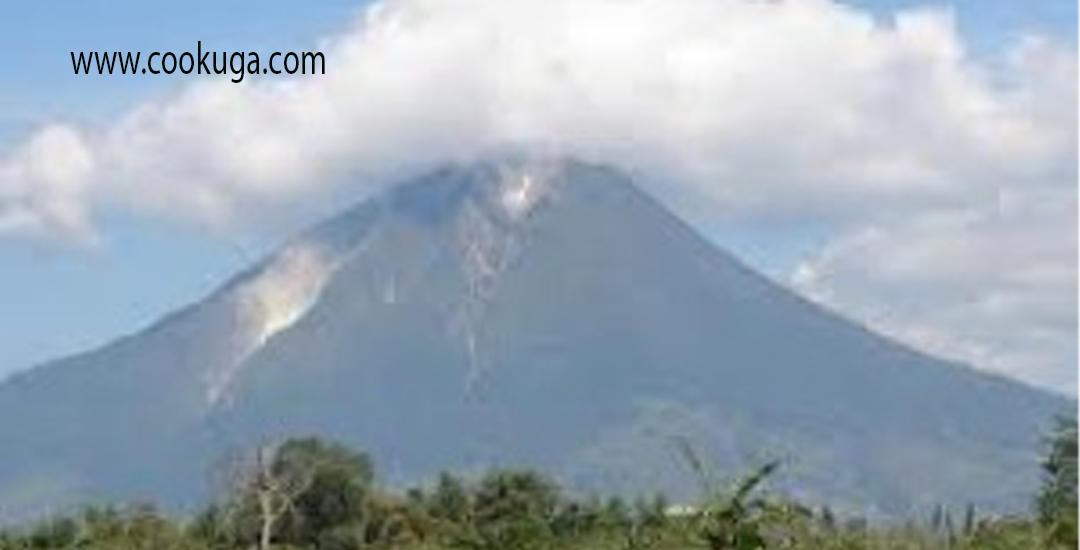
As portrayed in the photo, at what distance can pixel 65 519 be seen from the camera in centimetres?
9675

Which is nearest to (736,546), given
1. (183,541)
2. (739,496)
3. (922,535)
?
(739,496)

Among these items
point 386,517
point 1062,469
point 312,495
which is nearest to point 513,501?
point 386,517

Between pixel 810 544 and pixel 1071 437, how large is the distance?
6241 cm

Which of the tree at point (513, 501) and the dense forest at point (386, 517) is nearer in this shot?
the dense forest at point (386, 517)

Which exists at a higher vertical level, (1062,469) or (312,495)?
(312,495)

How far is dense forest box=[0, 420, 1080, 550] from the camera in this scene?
271 feet

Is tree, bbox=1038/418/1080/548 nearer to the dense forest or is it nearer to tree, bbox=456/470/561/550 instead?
the dense forest

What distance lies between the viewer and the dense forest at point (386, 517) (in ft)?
271

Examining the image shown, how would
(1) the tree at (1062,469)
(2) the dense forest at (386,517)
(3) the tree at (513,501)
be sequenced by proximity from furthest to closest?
(3) the tree at (513,501), (1) the tree at (1062,469), (2) the dense forest at (386,517)

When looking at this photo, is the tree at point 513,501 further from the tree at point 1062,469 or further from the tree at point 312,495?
the tree at point 1062,469

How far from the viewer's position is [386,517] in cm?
10031

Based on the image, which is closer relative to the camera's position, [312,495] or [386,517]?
[386,517]

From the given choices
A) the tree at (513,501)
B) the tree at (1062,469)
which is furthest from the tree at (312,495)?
the tree at (1062,469)

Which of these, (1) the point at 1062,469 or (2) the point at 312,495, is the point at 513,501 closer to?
(2) the point at 312,495
